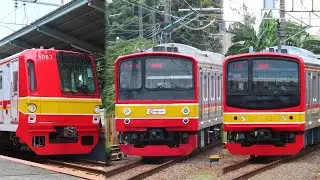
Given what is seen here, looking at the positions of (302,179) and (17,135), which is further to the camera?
(17,135)

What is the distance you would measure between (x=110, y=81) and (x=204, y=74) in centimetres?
91

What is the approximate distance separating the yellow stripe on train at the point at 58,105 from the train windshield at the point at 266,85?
440cm

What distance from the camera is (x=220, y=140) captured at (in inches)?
243

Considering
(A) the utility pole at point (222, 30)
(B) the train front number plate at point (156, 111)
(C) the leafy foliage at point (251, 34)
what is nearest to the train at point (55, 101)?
(B) the train front number plate at point (156, 111)

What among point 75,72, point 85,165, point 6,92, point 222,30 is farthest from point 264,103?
point 6,92

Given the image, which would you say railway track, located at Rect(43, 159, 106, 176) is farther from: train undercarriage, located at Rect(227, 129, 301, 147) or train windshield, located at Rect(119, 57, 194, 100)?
train undercarriage, located at Rect(227, 129, 301, 147)

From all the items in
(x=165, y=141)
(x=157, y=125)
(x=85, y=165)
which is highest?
(x=157, y=125)

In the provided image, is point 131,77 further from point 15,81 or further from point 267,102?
point 15,81

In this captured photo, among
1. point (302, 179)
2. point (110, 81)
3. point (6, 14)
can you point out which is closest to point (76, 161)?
point (110, 81)

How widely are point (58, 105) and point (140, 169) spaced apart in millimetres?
4384

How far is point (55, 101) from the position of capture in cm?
973

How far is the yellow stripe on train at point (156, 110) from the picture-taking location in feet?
19.0

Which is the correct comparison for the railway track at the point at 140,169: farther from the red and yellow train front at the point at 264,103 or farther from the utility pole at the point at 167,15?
the utility pole at the point at 167,15

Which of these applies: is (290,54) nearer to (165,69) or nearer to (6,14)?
(165,69)
